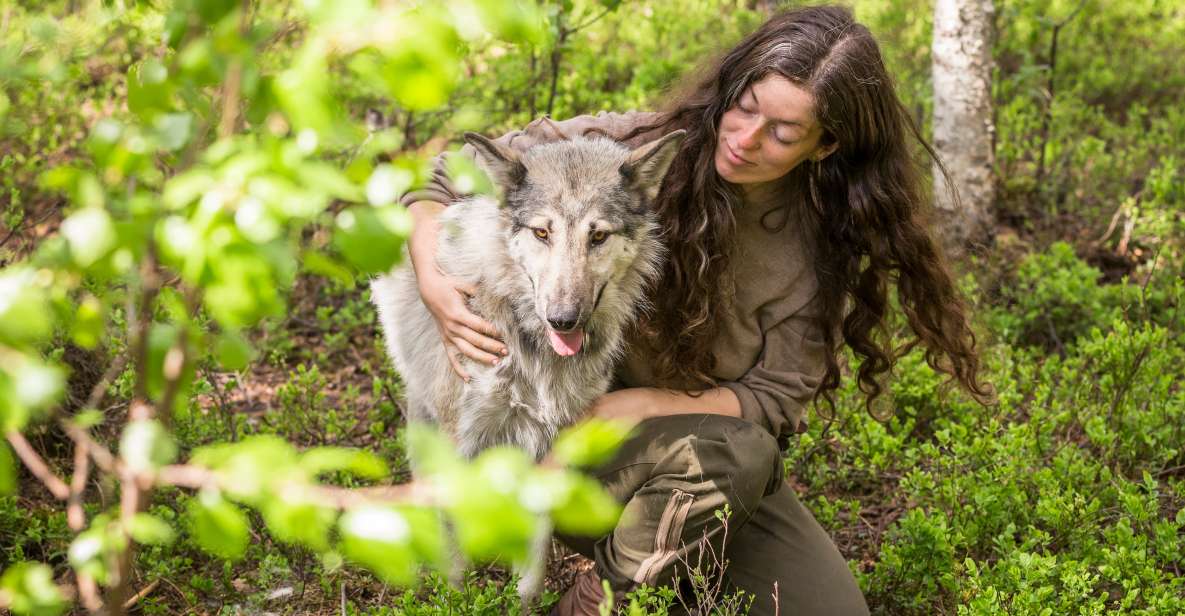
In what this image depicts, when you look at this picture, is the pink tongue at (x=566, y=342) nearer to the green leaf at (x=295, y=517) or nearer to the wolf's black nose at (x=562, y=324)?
the wolf's black nose at (x=562, y=324)

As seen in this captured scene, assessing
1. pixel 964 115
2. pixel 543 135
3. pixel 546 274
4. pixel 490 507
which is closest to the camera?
pixel 490 507

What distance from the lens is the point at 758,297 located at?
3758mm

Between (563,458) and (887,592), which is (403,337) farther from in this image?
(563,458)

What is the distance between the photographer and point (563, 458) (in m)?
1.12

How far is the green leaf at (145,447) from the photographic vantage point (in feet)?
3.97

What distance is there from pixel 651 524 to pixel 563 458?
8.01ft

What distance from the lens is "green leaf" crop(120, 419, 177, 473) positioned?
3.97 ft

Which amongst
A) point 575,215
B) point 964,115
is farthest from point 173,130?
point 964,115

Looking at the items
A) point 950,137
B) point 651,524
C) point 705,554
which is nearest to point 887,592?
point 705,554

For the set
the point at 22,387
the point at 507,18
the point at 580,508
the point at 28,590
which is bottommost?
the point at 28,590

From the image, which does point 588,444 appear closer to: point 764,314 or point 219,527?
point 219,527

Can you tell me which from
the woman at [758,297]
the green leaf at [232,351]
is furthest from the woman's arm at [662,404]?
the green leaf at [232,351]

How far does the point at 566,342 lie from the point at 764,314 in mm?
890

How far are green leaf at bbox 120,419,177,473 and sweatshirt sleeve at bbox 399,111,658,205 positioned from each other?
2.57m
